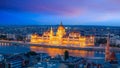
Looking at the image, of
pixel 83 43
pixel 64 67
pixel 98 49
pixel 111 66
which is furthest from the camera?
pixel 83 43

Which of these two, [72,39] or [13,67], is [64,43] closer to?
[72,39]

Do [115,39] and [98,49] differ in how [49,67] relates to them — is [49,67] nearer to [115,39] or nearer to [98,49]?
[98,49]

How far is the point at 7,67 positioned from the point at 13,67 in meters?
0.84

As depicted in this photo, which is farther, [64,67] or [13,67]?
[13,67]

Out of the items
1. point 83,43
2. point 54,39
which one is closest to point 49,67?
point 83,43

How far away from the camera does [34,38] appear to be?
106 feet

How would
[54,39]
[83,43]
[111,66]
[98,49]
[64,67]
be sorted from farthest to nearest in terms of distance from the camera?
[54,39]
[83,43]
[98,49]
[111,66]
[64,67]

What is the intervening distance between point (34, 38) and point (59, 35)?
2781 millimetres

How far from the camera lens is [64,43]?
1197 inches

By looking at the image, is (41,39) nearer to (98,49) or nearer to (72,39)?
(72,39)

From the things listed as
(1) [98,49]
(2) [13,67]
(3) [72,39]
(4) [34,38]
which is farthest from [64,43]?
(2) [13,67]

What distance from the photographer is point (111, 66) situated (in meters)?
9.76

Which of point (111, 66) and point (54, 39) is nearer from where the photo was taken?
point (111, 66)

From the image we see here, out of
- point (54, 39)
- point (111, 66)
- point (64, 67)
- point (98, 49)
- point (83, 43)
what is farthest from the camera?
point (54, 39)
